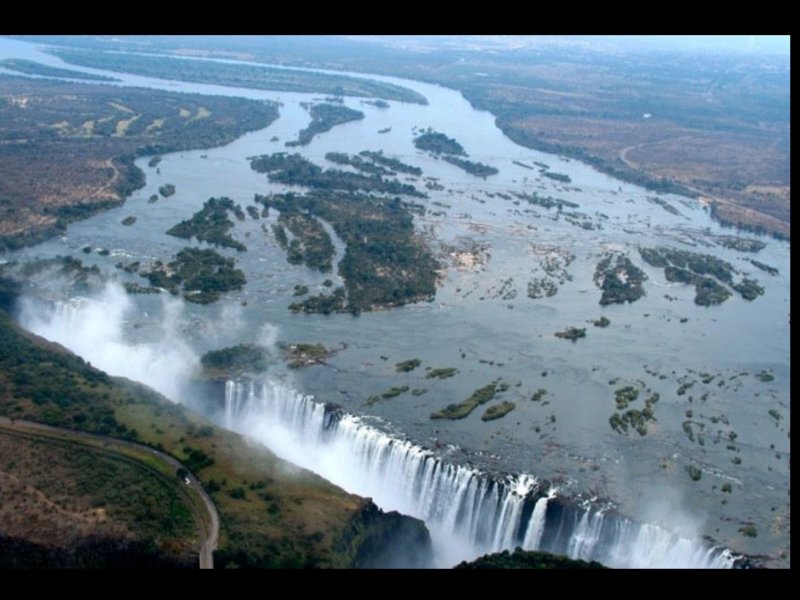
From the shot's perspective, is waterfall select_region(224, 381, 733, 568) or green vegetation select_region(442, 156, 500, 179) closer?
waterfall select_region(224, 381, 733, 568)

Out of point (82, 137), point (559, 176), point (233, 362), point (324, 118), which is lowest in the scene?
point (233, 362)

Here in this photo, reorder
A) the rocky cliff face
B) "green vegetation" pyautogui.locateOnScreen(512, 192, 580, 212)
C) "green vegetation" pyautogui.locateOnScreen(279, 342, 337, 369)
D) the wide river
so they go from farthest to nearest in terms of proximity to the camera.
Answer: "green vegetation" pyautogui.locateOnScreen(512, 192, 580, 212), "green vegetation" pyautogui.locateOnScreen(279, 342, 337, 369), the wide river, the rocky cliff face

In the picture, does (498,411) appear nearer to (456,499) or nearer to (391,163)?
(456,499)

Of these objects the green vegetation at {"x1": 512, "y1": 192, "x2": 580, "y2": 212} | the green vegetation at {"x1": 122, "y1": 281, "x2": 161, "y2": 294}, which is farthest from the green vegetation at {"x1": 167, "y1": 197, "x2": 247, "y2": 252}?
the green vegetation at {"x1": 512, "y1": 192, "x2": 580, "y2": 212}

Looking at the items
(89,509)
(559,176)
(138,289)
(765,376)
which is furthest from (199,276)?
(559,176)

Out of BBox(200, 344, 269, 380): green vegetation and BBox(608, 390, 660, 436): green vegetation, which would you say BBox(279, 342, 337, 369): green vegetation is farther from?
BBox(608, 390, 660, 436): green vegetation

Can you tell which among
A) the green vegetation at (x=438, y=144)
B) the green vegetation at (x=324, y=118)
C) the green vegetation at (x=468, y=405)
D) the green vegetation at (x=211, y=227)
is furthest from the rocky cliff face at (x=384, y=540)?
the green vegetation at (x=324, y=118)
